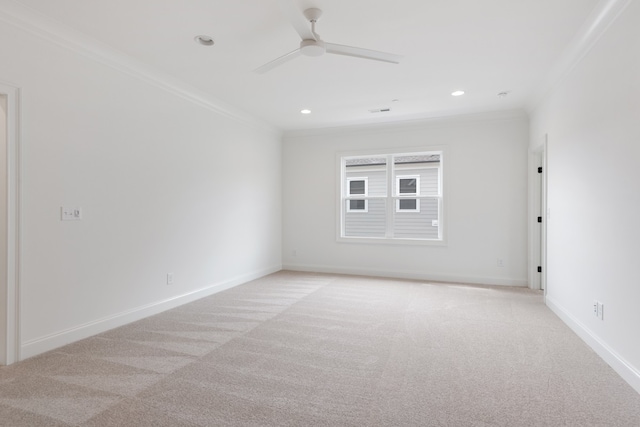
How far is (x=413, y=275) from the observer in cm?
573

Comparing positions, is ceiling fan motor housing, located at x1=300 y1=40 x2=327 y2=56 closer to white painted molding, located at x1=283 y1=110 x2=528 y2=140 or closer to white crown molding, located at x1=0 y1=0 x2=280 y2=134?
white crown molding, located at x1=0 y1=0 x2=280 y2=134

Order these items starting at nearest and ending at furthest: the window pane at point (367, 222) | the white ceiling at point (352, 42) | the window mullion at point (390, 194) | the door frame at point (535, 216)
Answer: the white ceiling at point (352, 42), the door frame at point (535, 216), the window mullion at point (390, 194), the window pane at point (367, 222)

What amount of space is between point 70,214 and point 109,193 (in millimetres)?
412

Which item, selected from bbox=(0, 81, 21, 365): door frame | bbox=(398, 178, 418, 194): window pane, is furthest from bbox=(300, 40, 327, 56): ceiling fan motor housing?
bbox=(398, 178, 418, 194): window pane

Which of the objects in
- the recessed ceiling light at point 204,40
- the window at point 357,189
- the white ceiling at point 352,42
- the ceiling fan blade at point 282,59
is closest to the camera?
the white ceiling at point 352,42

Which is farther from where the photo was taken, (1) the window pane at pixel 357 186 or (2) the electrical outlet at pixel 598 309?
(1) the window pane at pixel 357 186

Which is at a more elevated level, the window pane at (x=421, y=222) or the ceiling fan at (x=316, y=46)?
the ceiling fan at (x=316, y=46)

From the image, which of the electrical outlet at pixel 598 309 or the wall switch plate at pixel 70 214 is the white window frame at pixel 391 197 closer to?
the electrical outlet at pixel 598 309

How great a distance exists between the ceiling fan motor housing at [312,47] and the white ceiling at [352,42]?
23cm

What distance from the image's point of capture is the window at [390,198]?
236 inches

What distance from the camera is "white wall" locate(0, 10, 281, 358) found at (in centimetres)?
265

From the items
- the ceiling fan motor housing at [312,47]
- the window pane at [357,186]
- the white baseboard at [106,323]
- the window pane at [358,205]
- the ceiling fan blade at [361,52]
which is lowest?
the white baseboard at [106,323]

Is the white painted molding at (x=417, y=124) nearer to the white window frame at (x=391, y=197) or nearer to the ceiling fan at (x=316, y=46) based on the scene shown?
the white window frame at (x=391, y=197)

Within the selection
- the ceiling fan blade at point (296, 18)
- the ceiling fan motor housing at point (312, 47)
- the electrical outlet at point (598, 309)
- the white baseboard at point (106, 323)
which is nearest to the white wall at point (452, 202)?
the white baseboard at point (106, 323)
